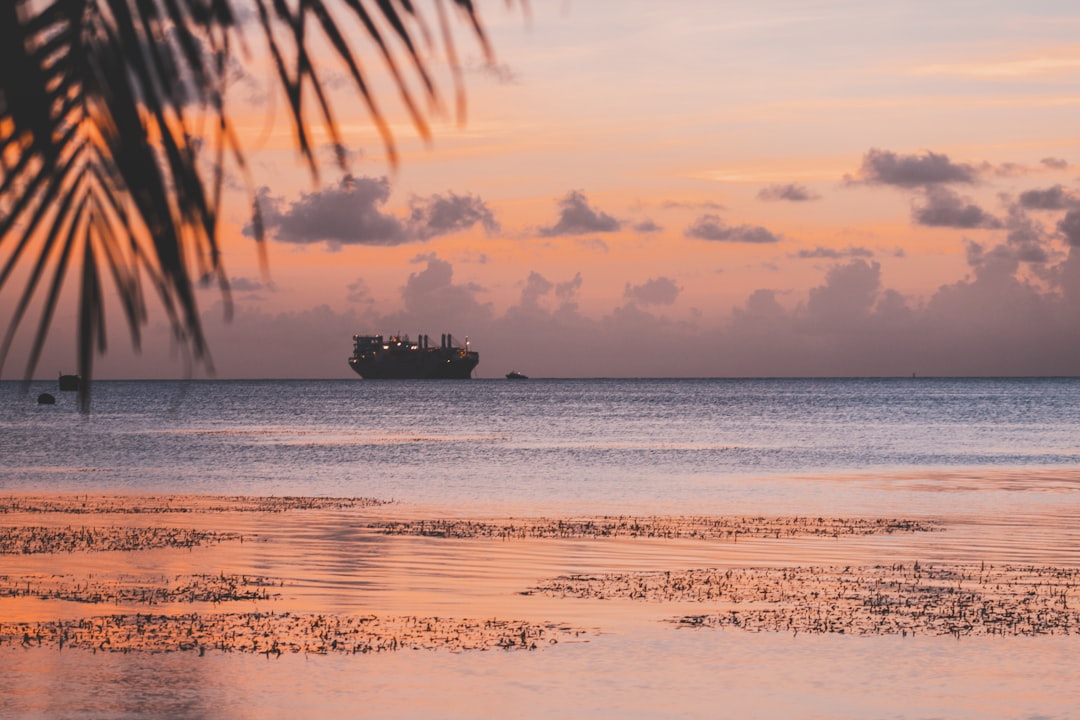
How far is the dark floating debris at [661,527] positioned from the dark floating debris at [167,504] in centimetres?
627

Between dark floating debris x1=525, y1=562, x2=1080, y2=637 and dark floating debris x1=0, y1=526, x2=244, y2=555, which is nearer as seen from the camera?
dark floating debris x1=525, y1=562, x2=1080, y2=637

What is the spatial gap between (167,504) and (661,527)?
15.7m

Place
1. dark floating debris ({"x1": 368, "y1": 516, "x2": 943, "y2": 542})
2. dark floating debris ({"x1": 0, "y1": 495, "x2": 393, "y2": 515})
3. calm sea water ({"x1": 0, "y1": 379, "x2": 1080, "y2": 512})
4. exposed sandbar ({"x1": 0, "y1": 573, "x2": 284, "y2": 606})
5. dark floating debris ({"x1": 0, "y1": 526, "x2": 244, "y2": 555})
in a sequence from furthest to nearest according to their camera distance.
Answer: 1. calm sea water ({"x1": 0, "y1": 379, "x2": 1080, "y2": 512})
2. dark floating debris ({"x1": 0, "y1": 495, "x2": 393, "y2": 515})
3. dark floating debris ({"x1": 368, "y1": 516, "x2": 943, "y2": 542})
4. dark floating debris ({"x1": 0, "y1": 526, "x2": 244, "y2": 555})
5. exposed sandbar ({"x1": 0, "y1": 573, "x2": 284, "y2": 606})

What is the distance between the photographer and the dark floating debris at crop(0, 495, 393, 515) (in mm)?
39031

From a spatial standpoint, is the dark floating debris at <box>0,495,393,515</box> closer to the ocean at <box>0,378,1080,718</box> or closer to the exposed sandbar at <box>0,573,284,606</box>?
the ocean at <box>0,378,1080,718</box>

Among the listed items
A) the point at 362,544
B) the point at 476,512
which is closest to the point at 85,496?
the point at 476,512

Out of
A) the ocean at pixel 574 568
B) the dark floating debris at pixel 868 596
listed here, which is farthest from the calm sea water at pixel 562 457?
the dark floating debris at pixel 868 596

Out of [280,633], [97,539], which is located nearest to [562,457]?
[97,539]

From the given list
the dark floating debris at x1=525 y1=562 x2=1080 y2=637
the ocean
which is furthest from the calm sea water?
the dark floating debris at x1=525 y1=562 x2=1080 y2=637

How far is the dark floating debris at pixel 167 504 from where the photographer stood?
39.0 metres

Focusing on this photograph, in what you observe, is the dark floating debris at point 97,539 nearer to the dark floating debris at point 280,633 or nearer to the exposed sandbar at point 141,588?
the exposed sandbar at point 141,588

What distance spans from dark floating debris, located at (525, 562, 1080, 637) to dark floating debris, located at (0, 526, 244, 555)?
389 inches

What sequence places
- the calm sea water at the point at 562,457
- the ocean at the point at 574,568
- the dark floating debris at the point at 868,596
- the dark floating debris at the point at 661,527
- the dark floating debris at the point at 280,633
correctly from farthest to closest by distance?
1. the calm sea water at the point at 562,457
2. the dark floating debris at the point at 661,527
3. the dark floating debris at the point at 868,596
4. the dark floating debris at the point at 280,633
5. the ocean at the point at 574,568

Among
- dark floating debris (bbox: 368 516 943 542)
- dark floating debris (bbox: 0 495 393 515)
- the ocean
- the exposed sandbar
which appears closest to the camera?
the ocean
